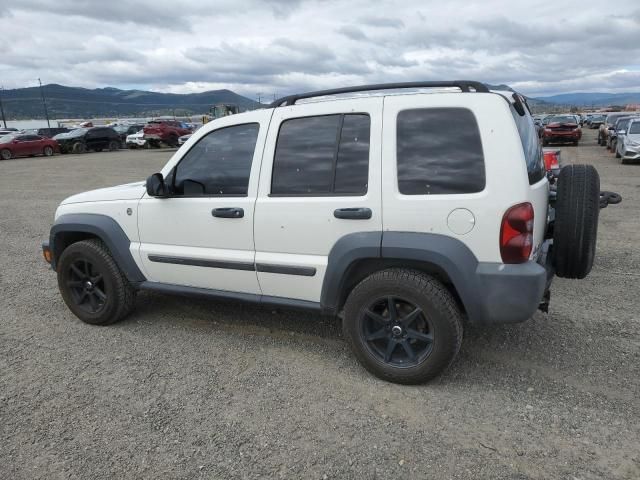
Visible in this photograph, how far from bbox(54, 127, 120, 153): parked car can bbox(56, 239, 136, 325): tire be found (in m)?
29.6

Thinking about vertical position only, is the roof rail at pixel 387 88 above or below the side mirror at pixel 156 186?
above

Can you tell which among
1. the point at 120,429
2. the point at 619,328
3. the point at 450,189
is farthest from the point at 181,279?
the point at 619,328

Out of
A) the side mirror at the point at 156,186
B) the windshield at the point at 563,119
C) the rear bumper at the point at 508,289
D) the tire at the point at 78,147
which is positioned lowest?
the tire at the point at 78,147

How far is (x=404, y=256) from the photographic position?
3.02 meters

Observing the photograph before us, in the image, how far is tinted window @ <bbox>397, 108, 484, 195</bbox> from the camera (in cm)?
288

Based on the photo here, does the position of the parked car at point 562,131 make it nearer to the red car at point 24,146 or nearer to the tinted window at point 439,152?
the tinted window at point 439,152

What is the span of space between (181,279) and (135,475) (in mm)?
1690

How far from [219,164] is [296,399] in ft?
5.89

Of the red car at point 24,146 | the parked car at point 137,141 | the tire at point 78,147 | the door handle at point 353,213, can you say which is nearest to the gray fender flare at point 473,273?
the door handle at point 353,213

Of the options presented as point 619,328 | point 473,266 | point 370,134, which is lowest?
point 619,328

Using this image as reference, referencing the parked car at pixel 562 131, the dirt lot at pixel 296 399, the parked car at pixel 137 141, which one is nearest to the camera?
the dirt lot at pixel 296 399

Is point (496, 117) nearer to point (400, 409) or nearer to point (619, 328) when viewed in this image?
point (400, 409)

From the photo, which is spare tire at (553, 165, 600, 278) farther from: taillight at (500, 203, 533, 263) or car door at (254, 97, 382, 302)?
car door at (254, 97, 382, 302)

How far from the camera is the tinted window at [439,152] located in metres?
2.88
